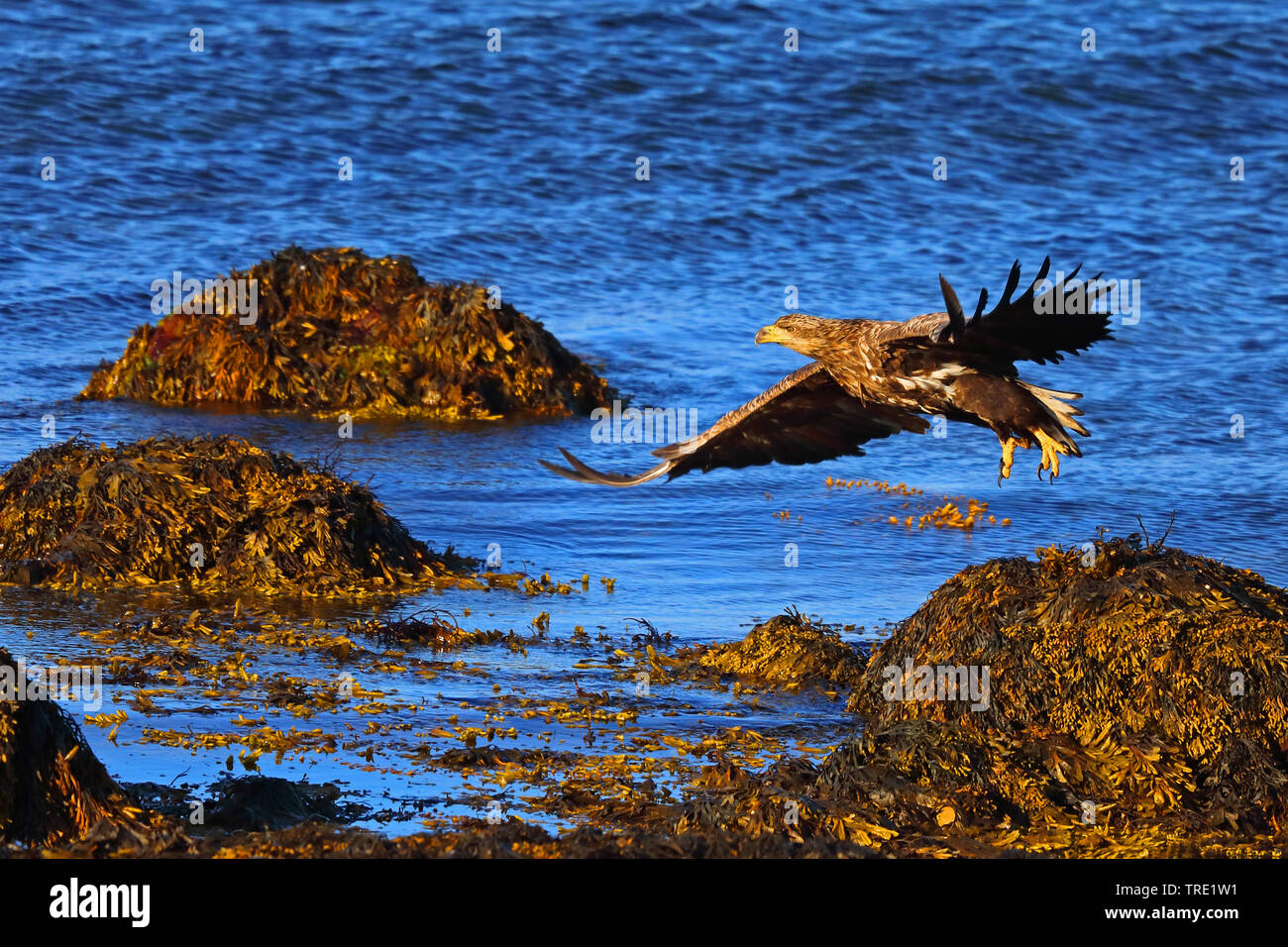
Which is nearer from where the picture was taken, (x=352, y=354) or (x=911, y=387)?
(x=911, y=387)

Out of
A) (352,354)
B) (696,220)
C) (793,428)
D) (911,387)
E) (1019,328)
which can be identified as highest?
(696,220)

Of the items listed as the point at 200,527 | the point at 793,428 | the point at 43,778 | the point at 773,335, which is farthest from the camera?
the point at 200,527

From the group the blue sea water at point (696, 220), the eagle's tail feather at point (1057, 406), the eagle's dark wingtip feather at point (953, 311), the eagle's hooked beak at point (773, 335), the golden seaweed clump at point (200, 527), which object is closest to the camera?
the eagle's dark wingtip feather at point (953, 311)

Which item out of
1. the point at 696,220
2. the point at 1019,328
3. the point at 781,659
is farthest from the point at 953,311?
the point at 696,220

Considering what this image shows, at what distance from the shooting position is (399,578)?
373 inches

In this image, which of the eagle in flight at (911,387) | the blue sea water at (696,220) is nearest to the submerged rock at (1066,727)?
the eagle in flight at (911,387)

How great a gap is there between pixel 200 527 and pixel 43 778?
148 inches

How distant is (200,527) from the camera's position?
30.9ft

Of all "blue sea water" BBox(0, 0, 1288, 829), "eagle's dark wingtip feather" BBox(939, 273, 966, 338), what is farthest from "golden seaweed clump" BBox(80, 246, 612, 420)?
"eagle's dark wingtip feather" BBox(939, 273, 966, 338)

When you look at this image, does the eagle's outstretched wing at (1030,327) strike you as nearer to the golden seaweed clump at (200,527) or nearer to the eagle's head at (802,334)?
the eagle's head at (802,334)

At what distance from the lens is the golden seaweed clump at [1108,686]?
6500 mm

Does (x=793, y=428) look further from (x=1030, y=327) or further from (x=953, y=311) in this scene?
(x=953, y=311)

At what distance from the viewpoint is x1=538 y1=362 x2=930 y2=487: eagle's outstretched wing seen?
836 centimetres

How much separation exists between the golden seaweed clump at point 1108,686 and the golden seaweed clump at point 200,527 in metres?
3.23
